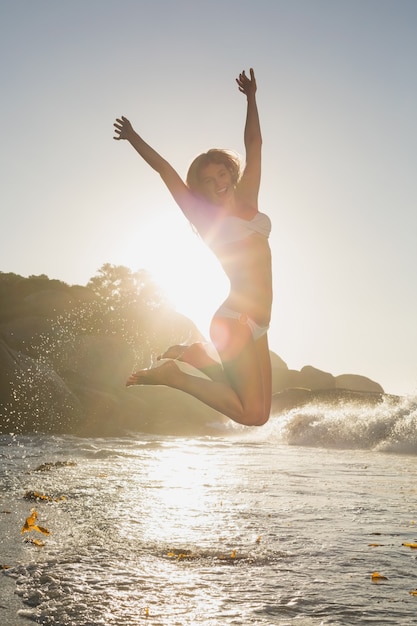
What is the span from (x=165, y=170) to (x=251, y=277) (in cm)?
111

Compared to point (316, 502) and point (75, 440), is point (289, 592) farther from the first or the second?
point (75, 440)

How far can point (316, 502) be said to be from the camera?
8008 millimetres

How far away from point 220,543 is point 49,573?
5.40ft

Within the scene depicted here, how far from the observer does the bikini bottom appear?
199 inches

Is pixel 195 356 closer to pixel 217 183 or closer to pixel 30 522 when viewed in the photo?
pixel 217 183

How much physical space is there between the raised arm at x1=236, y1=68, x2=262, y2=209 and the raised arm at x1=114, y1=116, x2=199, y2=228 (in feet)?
1.33

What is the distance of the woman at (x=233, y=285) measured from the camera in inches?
198

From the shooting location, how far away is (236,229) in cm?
512

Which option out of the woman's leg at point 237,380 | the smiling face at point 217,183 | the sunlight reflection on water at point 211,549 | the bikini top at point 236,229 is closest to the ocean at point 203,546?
the sunlight reflection on water at point 211,549

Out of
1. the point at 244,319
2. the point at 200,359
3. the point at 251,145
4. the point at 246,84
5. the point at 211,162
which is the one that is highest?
the point at 246,84

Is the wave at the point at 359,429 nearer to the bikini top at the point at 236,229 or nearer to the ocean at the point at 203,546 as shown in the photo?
the ocean at the point at 203,546

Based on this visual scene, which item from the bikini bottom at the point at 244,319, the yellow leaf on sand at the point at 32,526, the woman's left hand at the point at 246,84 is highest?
the woman's left hand at the point at 246,84

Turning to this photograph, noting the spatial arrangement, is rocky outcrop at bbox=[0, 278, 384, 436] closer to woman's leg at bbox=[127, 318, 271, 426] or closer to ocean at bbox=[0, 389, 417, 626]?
woman's leg at bbox=[127, 318, 271, 426]

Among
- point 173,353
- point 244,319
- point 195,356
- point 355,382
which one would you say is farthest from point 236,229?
point 355,382
